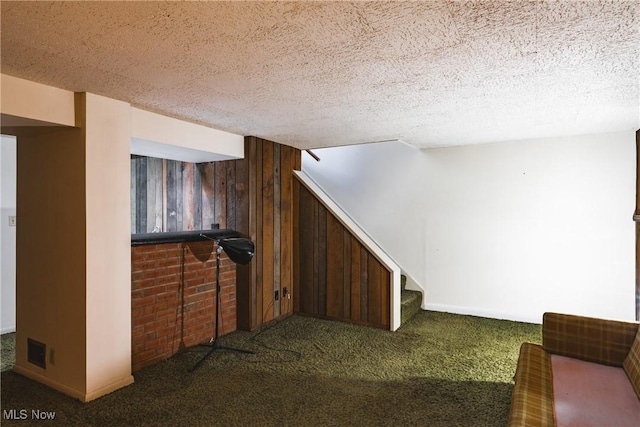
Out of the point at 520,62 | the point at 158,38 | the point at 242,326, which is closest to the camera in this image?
the point at 158,38

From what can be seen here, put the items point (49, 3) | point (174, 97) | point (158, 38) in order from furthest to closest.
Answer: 1. point (174, 97)
2. point (158, 38)
3. point (49, 3)

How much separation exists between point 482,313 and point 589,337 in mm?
2121

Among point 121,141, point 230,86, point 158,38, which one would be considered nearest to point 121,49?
point 158,38

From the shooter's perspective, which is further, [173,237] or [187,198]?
[187,198]

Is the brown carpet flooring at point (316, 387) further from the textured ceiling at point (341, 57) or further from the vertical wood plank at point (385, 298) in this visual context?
the textured ceiling at point (341, 57)

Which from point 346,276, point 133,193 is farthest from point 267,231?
point 133,193

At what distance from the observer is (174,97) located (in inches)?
97.1

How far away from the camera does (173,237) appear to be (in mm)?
3092

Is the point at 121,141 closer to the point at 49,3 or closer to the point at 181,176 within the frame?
the point at 49,3

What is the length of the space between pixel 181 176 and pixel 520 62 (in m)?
3.56

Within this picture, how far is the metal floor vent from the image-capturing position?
259 cm
